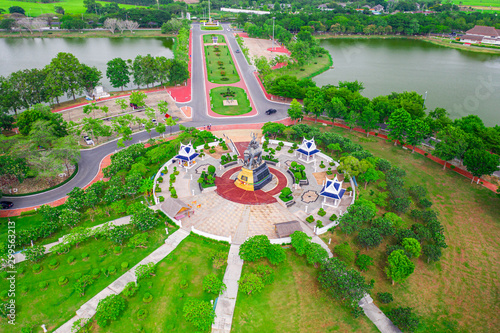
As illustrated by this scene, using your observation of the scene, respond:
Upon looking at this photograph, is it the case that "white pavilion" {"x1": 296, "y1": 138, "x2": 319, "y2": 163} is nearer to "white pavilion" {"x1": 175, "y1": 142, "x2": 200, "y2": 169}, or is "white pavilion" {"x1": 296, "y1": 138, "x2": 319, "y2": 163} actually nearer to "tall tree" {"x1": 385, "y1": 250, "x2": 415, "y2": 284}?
"white pavilion" {"x1": 175, "y1": 142, "x2": 200, "y2": 169}

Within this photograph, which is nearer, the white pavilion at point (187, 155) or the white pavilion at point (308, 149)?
the white pavilion at point (187, 155)

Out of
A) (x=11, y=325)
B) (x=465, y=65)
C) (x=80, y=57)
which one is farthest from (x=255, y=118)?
(x=465, y=65)

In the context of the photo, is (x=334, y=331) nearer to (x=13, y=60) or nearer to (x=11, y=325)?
(x=11, y=325)

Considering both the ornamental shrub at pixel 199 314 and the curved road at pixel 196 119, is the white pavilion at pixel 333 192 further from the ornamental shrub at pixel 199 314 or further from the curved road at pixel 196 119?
the curved road at pixel 196 119

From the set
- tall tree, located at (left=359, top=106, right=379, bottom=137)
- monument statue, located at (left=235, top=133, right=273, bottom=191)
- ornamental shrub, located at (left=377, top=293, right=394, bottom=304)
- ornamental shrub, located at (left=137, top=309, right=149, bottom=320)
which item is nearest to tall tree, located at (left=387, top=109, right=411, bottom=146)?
tall tree, located at (left=359, top=106, right=379, bottom=137)

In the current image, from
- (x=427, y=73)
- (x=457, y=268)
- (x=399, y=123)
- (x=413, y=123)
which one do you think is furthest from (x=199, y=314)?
(x=427, y=73)

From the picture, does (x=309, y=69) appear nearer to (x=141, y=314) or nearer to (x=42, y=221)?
(x=42, y=221)

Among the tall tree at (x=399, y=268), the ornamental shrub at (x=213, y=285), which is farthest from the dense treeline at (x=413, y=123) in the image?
the ornamental shrub at (x=213, y=285)
